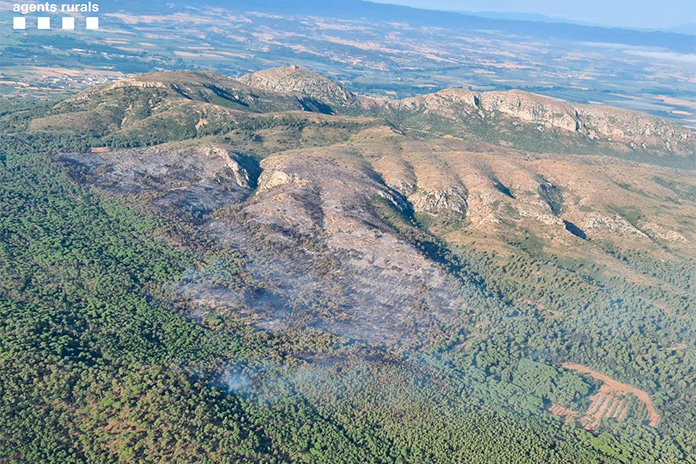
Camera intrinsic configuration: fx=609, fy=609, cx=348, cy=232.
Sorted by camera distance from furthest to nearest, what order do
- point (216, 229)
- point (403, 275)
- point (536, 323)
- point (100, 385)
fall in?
point (216, 229) → point (403, 275) → point (536, 323) → point (100, 385)

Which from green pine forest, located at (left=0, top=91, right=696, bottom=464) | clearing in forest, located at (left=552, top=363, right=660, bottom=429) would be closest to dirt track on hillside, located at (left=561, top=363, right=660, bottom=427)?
clearing in forest, located at (left=552, top=363, right=660, bottom=429)

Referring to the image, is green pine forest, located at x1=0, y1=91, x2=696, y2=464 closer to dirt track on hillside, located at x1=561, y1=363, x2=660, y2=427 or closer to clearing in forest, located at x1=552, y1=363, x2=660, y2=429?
dirt track on hillside, located at x1=561, y1=363, x2=660, y2=427

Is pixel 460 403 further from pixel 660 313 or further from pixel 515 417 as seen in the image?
pixel 660 313

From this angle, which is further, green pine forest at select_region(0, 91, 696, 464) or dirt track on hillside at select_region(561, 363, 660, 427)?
dirt track on hillside at select_region(561, 363, 660, 427)

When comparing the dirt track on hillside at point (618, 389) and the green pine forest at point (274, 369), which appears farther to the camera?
the dirt track on hillside at point (618, 389)

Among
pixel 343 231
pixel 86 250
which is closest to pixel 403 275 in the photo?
pixel 343 231

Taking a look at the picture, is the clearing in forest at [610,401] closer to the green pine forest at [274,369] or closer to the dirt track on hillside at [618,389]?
the dirt track on hillside at [618,389]

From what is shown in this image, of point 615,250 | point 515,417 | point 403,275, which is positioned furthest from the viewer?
point 615,250

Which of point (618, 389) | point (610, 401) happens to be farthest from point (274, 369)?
point (618, 389)

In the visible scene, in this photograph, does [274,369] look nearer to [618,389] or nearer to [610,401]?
[610,401]

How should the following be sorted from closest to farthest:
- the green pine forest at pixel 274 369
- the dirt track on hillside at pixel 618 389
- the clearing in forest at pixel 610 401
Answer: the green pine forest at pixel 274 369 → the clearing in forest at pixel 610 401 → the dirt track on hillside at pixel 618 389

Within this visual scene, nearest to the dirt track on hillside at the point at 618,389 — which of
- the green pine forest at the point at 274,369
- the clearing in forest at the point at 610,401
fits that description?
the clearing in forest at the point at 610,401
